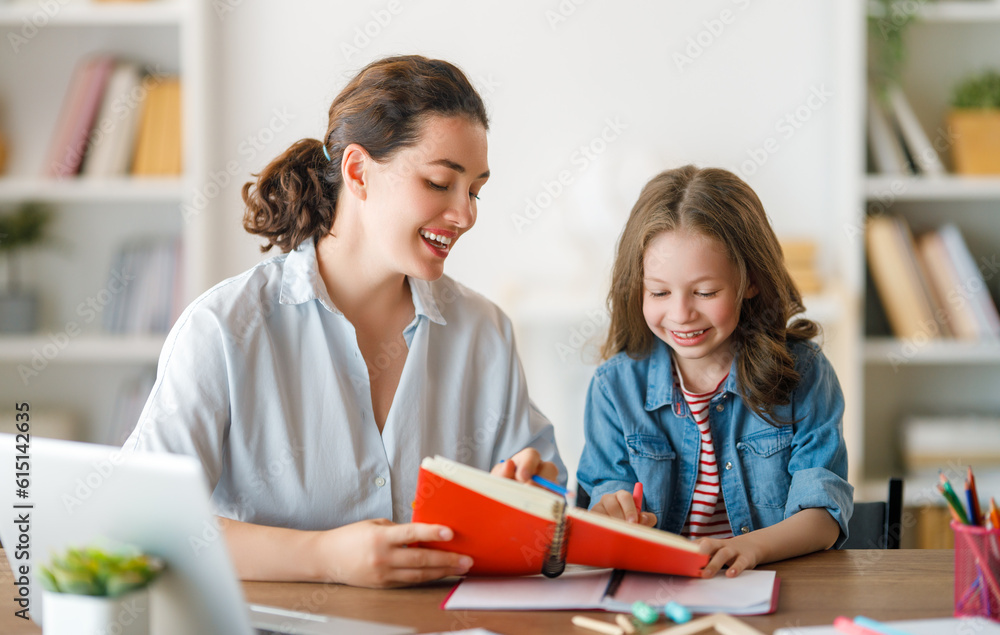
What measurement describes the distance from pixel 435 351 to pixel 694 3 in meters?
1.79

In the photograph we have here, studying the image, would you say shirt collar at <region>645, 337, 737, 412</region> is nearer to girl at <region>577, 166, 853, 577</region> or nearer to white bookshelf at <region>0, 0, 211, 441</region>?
girl at <region>577, 166, 853, 577</region>

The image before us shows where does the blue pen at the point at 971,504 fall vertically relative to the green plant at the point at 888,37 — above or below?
below

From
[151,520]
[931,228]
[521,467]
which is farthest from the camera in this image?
[931,228]

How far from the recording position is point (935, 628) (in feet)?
2.95

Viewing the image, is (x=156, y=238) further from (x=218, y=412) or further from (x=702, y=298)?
(x=702, y=298)

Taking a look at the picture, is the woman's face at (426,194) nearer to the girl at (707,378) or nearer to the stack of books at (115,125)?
the girl at (707,378)

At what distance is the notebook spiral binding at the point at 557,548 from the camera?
966mm

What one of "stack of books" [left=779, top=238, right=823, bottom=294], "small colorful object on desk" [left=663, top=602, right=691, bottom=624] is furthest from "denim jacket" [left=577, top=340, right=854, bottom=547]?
"stack of books" [left=779, top=238, right=823, bottom=294]

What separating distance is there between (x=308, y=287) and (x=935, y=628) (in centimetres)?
94

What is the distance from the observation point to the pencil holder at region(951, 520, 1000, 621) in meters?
0.91

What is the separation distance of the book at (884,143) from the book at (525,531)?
1934mm

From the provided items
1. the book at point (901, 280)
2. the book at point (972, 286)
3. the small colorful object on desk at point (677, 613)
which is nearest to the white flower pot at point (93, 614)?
the small colorful object on desk at point (677, 613)

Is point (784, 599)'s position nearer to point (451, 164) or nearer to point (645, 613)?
point (645, 613)

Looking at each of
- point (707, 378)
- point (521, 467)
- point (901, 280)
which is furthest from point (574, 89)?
point (521, 467)
